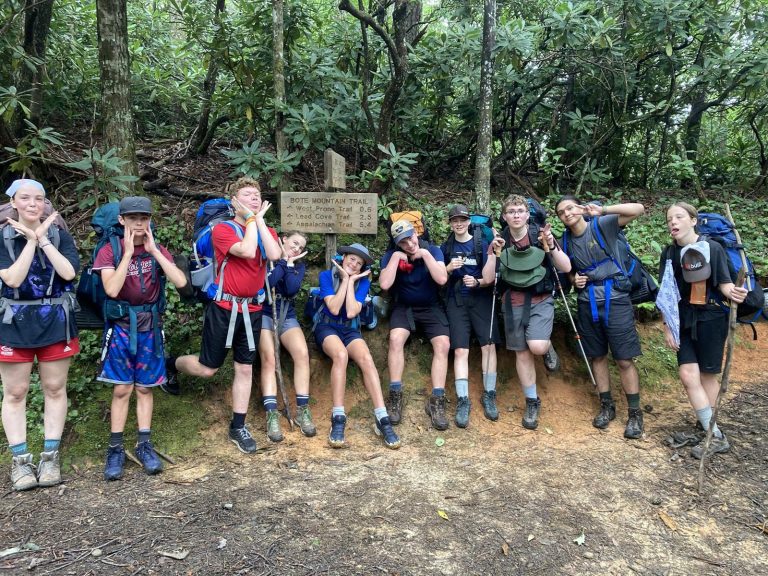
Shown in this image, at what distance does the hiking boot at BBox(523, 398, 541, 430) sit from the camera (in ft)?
18.1

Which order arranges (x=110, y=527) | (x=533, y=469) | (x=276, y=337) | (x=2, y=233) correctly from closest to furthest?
(x=110, y=527), (x=2, y=233), (x=533, y=469), (x=276, y=337)

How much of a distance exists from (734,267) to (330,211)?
13.9ft

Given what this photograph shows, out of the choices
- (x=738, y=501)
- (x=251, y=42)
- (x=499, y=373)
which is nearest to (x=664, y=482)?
(x=738, y=501)

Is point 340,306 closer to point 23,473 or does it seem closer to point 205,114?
point 23,473

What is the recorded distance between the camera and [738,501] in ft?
13.3

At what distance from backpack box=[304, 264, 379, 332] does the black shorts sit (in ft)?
0.81

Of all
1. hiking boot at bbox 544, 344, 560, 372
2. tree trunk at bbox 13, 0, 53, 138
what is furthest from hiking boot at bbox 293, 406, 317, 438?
tree trunk at bbox 13, 0, 53, 138

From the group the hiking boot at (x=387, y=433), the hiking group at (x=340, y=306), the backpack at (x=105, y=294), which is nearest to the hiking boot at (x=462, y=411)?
the hiking group at (x=340, y=306)

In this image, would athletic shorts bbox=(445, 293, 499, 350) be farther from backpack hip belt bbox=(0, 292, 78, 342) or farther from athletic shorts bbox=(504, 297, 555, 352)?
backpack hip belt bbox=(0, 292, 78, 342)

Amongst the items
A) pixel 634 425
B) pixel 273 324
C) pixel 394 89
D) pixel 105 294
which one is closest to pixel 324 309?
pixel 273 324

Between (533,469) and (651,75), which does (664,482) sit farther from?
(651,75)

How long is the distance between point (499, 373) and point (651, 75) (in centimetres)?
705

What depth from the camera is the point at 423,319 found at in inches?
234

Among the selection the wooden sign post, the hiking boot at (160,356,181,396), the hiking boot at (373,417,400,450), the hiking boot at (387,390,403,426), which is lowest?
the hiking boot at (373,417,400,450)
